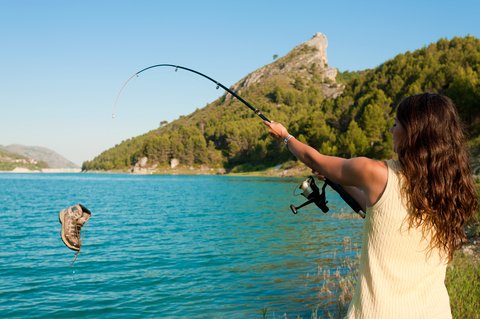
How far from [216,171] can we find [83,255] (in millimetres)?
118163

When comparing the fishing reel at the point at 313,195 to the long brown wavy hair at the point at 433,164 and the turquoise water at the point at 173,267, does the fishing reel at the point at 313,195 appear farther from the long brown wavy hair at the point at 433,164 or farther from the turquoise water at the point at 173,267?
the turquoise water at the point at 173,267

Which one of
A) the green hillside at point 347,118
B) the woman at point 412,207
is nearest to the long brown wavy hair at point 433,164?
the woman at point 412,207

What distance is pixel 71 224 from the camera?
19.1 feet

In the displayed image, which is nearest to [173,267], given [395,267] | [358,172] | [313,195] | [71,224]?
[71,224]

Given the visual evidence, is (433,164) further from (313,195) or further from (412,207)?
(313,195)

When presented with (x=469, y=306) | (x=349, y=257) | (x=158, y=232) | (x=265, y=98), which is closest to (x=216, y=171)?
(x=265, y=98)

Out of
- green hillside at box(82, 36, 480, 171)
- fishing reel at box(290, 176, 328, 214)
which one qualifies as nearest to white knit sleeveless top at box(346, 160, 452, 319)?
fishing reel at box(290, 176, 328, 214)

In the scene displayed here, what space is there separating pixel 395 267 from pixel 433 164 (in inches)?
23.0

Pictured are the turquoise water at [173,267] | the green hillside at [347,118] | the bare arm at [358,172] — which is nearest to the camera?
the bare arm at [358,172]

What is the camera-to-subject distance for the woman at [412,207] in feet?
7.77

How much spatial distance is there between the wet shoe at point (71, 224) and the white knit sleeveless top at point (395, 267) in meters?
4.30

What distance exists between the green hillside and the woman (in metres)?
24.5

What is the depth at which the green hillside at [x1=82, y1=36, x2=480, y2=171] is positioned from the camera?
71.5 meters

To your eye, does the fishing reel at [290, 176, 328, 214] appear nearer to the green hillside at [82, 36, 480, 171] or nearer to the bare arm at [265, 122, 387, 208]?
the bare arm at [265, 122, 387, 208]
